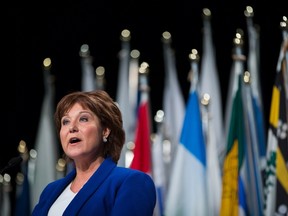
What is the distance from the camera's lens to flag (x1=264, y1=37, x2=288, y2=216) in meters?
3.98

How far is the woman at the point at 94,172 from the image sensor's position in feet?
7.29

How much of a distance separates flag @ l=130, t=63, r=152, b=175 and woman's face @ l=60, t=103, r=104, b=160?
2.38m

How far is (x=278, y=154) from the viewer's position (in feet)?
13.4

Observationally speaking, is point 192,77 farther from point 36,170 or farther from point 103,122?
point 103,122

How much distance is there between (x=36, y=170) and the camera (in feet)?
18.8

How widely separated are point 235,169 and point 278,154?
1.08 ft

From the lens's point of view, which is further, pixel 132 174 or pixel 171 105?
pixel 171 105

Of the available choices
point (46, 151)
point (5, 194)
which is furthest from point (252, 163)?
point (5, 194)

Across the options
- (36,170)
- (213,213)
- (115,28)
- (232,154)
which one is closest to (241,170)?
(232,154)

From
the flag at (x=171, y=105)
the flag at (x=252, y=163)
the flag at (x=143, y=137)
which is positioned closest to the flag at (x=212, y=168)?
the flag at (x=252, y=163)

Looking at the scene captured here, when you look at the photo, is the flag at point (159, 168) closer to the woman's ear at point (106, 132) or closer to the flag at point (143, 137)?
the flag at point (143, 137)

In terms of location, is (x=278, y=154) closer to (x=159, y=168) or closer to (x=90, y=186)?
(x=159, y=168)

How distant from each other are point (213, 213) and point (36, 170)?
5.90ft

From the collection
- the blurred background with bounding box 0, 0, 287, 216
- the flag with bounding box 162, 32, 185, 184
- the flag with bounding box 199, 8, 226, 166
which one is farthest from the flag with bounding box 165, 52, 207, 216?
the blurred background with bounding box 0, 0, 287, 216
